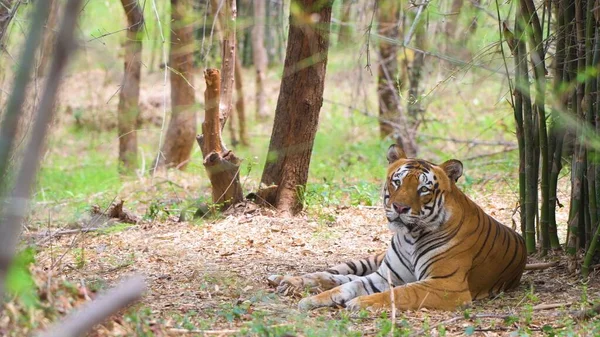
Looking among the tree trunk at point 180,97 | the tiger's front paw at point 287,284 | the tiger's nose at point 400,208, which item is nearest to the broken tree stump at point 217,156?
the tiger's front paw at point 287,284

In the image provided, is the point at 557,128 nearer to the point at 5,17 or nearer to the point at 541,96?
the point at 541,96

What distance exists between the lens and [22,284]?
8.93 feet

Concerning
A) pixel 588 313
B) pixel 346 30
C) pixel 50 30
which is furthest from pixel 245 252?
pixel 346 30

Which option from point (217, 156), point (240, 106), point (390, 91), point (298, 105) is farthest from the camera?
point (240, 106)

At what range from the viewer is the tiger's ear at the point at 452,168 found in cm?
496

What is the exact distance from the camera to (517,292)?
5004 millimetres

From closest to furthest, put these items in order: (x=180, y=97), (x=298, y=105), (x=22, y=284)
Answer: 1. (x=22, y=284)
2. (x=298, y=105)
3. (x=180, y=97)

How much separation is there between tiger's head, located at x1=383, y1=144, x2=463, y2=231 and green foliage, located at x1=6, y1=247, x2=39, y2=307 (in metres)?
2.33

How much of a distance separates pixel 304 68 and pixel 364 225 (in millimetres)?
1403

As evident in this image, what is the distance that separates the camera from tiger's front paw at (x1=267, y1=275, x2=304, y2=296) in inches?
191

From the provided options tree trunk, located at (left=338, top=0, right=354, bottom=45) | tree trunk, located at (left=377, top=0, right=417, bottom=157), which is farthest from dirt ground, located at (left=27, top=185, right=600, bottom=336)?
tree trunk, located at (left=377, top=0, right=417, bottom=157)

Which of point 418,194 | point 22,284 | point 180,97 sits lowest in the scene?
point 22,284

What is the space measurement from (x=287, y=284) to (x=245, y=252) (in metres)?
1.10

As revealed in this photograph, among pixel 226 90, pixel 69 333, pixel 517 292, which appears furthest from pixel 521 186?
pixel 69 333
